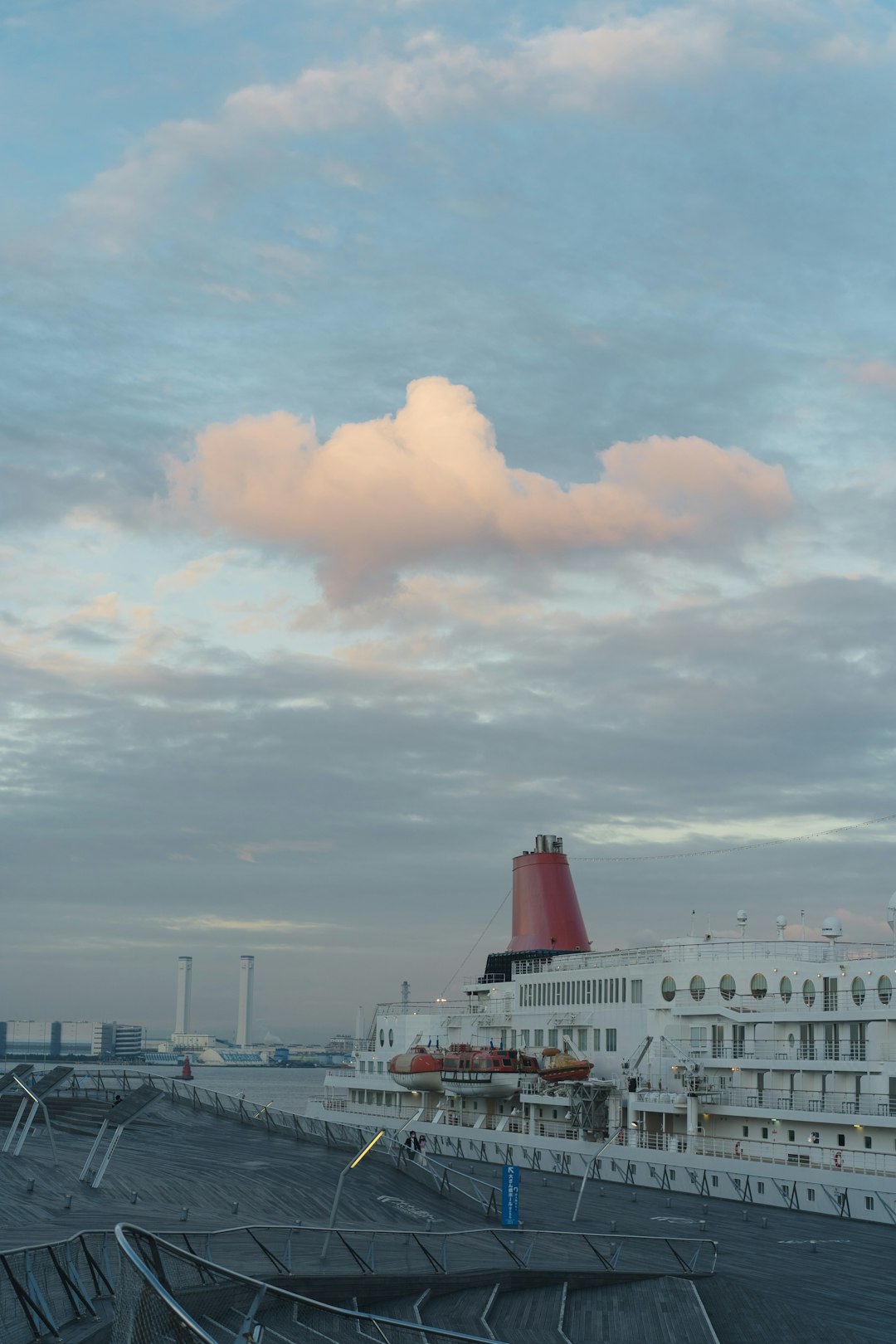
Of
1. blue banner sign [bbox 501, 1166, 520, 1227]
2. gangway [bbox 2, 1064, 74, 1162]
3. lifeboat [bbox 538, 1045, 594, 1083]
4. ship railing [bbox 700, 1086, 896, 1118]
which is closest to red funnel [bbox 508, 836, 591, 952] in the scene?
lifeboat [bbox 538, 1045, 594, 1083]

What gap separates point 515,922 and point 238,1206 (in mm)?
36201

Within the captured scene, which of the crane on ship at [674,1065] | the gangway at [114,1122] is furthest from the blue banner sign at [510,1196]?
the crane on ship at [674,1065]

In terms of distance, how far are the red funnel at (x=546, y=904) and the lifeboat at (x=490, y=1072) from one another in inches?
417

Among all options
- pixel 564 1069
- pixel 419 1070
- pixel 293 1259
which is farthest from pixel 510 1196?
pixel 419 1070

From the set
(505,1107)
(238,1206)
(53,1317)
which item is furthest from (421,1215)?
(505,1107)

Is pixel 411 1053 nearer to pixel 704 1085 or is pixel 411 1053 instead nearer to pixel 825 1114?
pixel 704 1085

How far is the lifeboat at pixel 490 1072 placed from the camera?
5672 cm

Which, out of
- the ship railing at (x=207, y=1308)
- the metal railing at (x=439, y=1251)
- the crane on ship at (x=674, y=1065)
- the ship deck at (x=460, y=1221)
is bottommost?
the ship deck at (x=460, y=1221)

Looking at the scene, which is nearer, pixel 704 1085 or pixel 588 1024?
pixel 704 1085

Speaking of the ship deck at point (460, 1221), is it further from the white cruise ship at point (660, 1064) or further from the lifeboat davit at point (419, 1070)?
the lifeboat davit at point (419, 1070)

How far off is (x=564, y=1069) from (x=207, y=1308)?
41160 mm

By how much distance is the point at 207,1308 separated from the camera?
1392 cm

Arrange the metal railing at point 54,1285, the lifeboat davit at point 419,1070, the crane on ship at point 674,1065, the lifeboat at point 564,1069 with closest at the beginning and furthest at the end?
the metal railing at point 54,1285
the crane on ship at point 674,1065
the lifeboat at point 564,1069
the lifeboat davit at point 419,1070

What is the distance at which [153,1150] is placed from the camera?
147 ft
